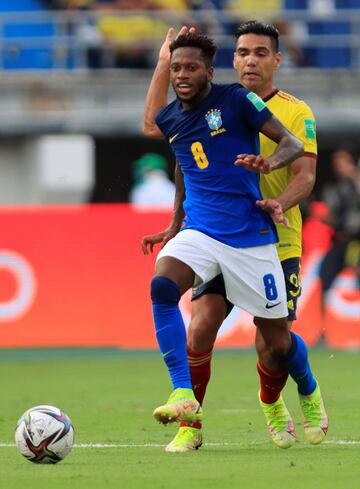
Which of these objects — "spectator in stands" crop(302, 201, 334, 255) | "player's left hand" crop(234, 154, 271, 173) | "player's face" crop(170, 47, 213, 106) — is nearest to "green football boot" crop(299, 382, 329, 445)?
"player's left hand" crop(234, 154, 271, 173)

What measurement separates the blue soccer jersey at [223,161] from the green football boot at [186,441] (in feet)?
3.58

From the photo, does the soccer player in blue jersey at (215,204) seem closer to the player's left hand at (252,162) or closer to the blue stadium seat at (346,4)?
the player's left hand at (252,162)

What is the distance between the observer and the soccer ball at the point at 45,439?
24.2 feet

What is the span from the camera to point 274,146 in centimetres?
846

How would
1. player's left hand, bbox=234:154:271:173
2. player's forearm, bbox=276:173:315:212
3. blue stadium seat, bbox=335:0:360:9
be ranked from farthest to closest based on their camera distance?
blue stadium seat, bbox=335:0:360:9
player's forearm, bbox=276:173:315:212
player's left hand, bbox=234:154:271:173

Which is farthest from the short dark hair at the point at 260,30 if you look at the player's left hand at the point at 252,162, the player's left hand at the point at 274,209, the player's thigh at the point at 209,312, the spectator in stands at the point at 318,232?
the spectator in stands at the point at 318,232

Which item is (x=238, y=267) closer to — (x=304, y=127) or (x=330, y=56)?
(x=304, y=127)

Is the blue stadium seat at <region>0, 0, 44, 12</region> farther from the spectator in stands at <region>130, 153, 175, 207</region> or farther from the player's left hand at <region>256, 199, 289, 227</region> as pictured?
the player's left hand at <region>256, 199, 289, 227</region>

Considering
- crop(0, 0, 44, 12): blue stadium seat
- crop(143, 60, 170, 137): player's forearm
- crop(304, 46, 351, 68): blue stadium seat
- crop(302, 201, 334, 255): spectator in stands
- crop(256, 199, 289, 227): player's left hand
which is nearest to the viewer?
crop(256, 199, 289, 227): player's left hand

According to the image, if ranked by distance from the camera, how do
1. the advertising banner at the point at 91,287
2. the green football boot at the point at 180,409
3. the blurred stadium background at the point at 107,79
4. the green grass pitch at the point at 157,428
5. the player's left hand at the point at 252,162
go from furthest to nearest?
1. the blurred stadium background at the point at 107,79
2. the advertising banner at the point at 91,287
3. the player's left hand at the point at 252,162
4. the green football boot at the point at 180,409
5. the green grass pitch at the point at 157,428

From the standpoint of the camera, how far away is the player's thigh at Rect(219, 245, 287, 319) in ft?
26.2

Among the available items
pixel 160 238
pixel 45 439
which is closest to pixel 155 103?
pixel 160 238

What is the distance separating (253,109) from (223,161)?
333 mm

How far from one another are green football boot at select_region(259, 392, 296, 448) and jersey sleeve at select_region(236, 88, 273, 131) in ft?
5.88
